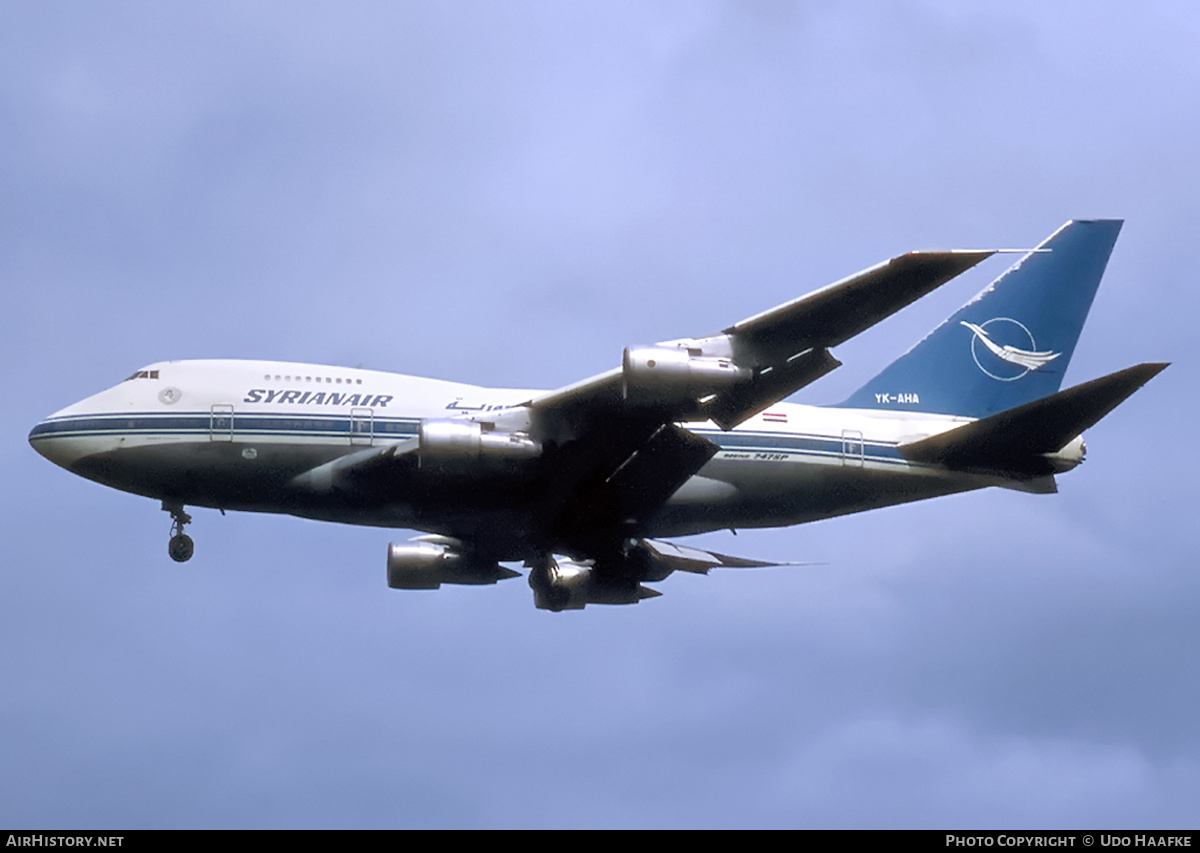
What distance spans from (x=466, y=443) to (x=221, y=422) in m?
7.24

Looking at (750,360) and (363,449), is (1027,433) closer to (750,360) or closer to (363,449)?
(750,360)

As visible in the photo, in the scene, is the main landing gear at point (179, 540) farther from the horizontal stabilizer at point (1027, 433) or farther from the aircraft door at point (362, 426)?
the horizontal stabilizer at point (1027, 433)

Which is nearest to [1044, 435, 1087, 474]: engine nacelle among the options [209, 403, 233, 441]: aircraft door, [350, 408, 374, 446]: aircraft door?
[350, 408, 374, 446]: aircraft door

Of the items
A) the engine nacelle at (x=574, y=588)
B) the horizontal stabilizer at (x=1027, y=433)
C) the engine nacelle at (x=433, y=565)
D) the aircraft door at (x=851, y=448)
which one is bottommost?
the engine nacelle at (x=574, y=588)

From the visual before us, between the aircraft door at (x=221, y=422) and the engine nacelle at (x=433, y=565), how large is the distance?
6.59 meters

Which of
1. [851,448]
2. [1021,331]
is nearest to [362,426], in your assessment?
[851,448]

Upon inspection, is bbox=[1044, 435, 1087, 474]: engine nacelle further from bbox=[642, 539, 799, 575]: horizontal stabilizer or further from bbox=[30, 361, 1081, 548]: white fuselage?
bbox=[642, 539, 799, 575]: horizontal stabilizer

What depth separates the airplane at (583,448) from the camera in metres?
39.6

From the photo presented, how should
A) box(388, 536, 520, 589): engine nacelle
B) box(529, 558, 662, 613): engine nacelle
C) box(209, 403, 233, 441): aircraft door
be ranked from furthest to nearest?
1. box(529, 558, 662, 613): engine nacelle
2. box(388, 536, 520, 589): engine nacelle
3. box(209, 403, 233, 441): aircraft door

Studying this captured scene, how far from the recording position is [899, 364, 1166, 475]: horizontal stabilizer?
39.5 meters

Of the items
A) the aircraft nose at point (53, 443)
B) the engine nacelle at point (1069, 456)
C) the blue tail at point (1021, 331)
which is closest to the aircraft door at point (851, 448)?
the blue tail at point (1021, 331)

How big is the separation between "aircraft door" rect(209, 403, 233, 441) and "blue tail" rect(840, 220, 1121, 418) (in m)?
18.4
